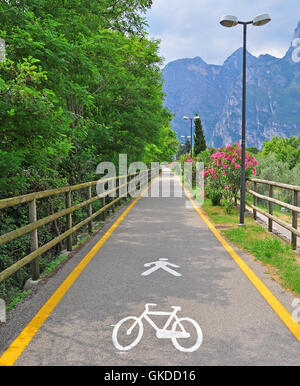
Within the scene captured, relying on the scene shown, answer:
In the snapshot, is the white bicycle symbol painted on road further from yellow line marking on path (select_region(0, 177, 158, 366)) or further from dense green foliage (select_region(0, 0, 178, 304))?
dense green foliage (select_region(0, 0, 178, 304))

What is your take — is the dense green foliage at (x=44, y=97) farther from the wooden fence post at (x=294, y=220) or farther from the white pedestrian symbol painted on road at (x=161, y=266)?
the wooden fence post at (x=294, y=220)

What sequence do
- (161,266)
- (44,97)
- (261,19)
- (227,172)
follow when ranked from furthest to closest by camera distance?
(227,172), (261,19), (161,266), (44,97)

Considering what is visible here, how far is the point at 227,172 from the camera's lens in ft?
44.0

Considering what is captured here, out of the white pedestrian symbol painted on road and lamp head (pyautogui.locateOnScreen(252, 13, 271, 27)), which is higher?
lamp head (pyautogui.locateOnScreen(252, 13, 271, 27))

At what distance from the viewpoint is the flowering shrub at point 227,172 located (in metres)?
13.2

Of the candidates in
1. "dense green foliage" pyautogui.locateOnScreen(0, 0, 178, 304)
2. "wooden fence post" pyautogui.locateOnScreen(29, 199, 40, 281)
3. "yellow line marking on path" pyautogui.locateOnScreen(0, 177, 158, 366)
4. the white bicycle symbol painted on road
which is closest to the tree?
"dense green foliage" pyautogui.locateOnScreen(0, 0, 178, 304)

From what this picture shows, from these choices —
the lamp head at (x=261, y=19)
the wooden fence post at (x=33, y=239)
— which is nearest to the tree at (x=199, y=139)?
the lamp head at (x=261, y=19)

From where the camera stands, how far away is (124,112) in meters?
16.4

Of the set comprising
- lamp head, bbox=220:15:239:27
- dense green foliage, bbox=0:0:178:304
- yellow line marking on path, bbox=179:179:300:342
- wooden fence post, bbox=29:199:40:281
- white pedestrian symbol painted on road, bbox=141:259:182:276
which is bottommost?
white pedestrian symbol painted on road, bbox=141:259:182:276

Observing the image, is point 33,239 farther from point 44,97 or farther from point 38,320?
point 44,97

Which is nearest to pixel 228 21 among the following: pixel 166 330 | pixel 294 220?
pixel 294 220

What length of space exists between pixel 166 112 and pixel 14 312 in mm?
24330

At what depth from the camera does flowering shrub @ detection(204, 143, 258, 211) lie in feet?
43.2

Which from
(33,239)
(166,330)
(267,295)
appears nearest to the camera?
(166,330)
